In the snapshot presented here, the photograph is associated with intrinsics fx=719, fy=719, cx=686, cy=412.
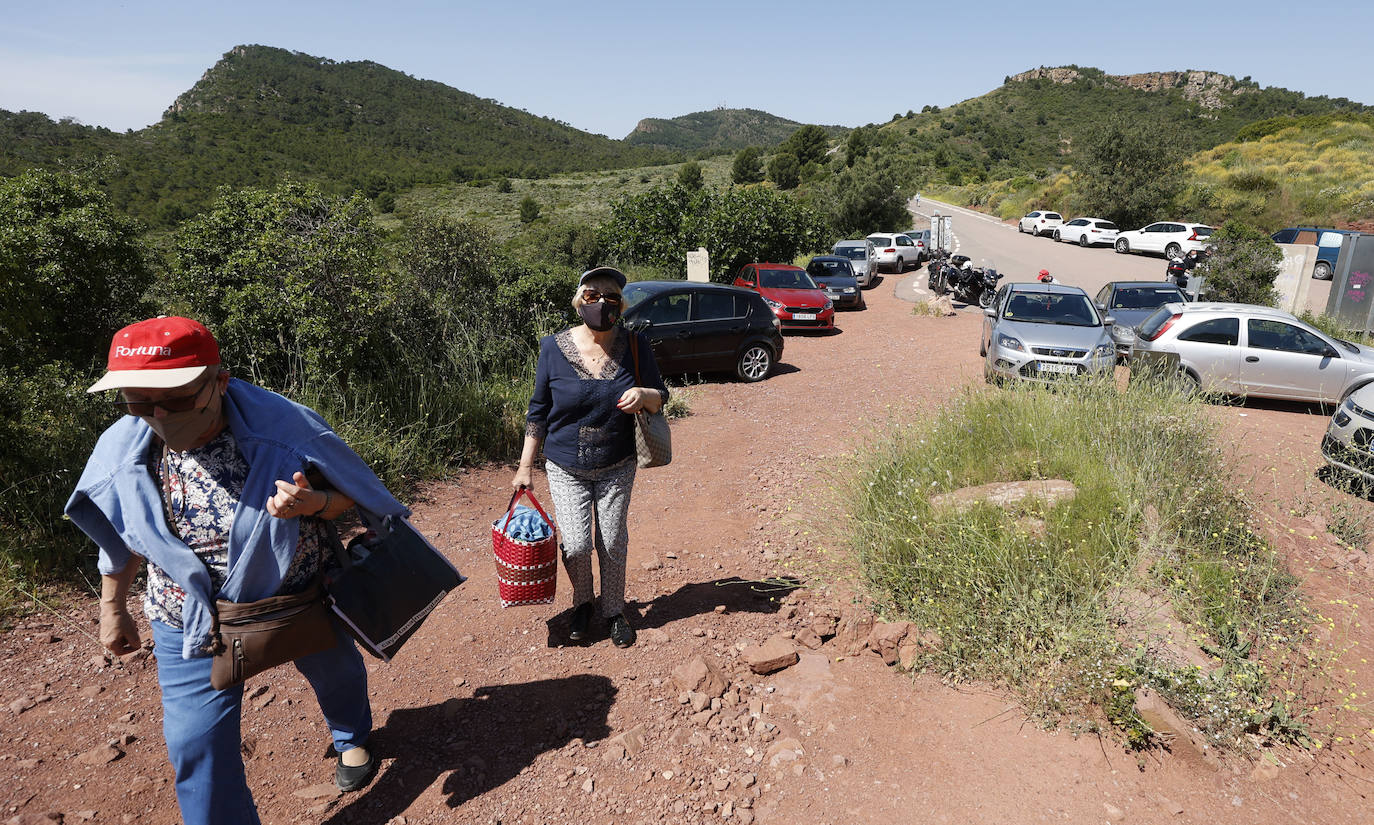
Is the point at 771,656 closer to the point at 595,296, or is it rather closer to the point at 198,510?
the point at 595,296

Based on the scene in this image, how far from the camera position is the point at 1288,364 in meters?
9.03

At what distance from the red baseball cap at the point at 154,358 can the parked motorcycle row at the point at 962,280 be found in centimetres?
1938

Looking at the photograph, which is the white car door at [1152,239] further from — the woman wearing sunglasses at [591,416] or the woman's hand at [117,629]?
the woman's hand at [117,629]

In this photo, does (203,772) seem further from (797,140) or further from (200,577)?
(797,140)

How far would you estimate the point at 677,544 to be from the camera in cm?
511

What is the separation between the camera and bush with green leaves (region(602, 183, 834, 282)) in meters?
19.4

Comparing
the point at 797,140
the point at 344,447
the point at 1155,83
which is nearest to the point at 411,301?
the point at 344,447

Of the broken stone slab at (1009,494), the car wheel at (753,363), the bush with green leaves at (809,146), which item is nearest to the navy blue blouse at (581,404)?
the broken stone slab at (1009,494)

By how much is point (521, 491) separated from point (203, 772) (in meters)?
1.51

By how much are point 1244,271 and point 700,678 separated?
1546 cm

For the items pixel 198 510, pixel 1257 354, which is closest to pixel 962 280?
pixel 1257 354

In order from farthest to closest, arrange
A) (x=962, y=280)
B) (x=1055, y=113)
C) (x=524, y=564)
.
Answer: (x=1055, y=113), (x=962, y=280), (x=524, y=564)

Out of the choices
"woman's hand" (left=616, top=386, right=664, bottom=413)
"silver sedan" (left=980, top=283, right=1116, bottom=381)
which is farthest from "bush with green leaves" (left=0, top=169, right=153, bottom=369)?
"silver sedan" (left=980, top=283, right=1116, bottom=381)

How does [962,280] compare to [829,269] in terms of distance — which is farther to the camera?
[962,280]
